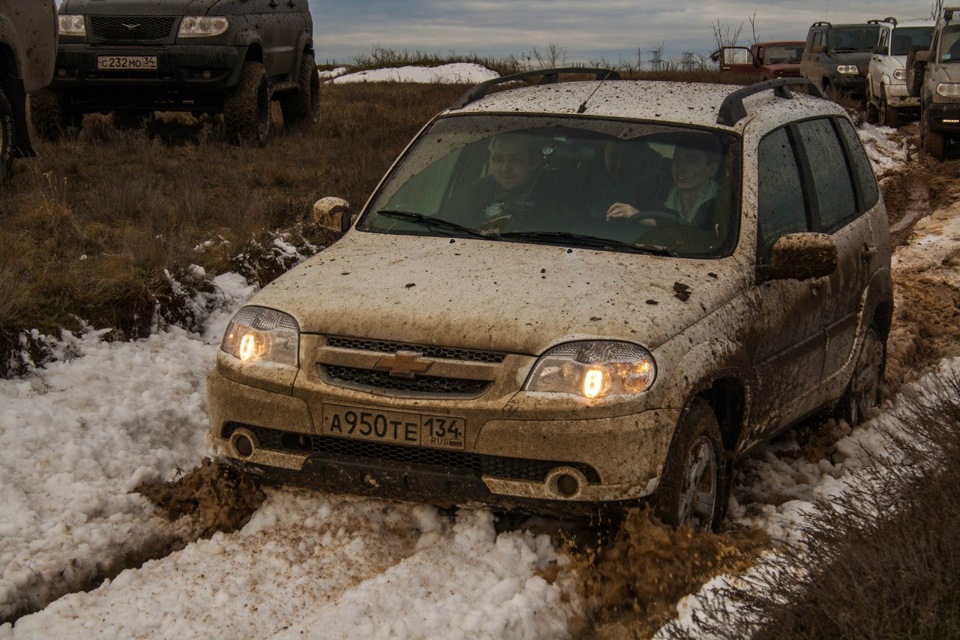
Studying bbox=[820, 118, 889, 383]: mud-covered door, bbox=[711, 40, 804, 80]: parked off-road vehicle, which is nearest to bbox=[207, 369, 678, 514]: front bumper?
bbox=[820, 118, 889, 383]: mud-covered door

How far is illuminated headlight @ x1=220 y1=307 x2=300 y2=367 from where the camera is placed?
15.3ft

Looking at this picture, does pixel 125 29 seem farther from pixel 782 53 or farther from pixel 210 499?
pixel 782 53

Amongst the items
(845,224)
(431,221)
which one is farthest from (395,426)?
(845,224)

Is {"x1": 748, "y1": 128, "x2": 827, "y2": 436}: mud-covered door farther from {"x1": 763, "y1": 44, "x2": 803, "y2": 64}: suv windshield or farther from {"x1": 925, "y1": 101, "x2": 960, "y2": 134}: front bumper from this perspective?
{"x1": 763, "y1": 44, "x2": 803, "y2": 64}: suv windshield

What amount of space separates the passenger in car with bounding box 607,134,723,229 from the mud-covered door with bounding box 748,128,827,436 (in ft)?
0.70

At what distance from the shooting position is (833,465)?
599 cm

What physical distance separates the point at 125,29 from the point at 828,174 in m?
8.94

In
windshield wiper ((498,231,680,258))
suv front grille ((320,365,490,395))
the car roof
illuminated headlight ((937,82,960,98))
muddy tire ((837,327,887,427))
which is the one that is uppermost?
the car roof

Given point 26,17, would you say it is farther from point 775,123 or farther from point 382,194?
point 775,123

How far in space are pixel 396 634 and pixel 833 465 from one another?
282cm

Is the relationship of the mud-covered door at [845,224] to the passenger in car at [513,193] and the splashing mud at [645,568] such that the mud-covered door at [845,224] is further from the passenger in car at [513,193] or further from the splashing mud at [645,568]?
the splashing mud at [645,568]

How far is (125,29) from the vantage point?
13.1m

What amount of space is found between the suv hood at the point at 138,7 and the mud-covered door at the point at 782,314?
876 cm

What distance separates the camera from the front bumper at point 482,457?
168 inches
